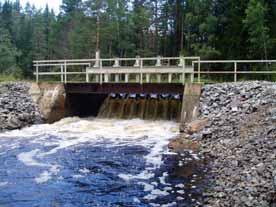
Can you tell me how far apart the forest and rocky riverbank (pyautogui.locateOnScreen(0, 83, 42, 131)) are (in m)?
14.9

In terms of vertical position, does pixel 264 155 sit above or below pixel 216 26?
below

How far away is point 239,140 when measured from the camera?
14.0m

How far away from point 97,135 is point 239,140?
6.40m

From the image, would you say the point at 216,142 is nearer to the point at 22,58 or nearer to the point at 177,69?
the point at 177,69

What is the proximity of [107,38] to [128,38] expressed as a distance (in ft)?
7.63

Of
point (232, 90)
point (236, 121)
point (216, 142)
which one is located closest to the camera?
point (216, 142)

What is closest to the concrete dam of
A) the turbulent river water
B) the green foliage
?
the turbulent river water

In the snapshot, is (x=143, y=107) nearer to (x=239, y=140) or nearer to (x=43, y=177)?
(x=239, y=140)

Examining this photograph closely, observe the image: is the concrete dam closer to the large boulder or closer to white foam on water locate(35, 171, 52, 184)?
the large boulder

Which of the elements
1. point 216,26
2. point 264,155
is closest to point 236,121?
point 264,155

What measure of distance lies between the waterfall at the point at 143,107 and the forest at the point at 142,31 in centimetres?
925

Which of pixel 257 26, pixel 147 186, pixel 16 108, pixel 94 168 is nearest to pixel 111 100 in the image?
pixel 16 108

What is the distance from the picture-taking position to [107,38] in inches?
1945

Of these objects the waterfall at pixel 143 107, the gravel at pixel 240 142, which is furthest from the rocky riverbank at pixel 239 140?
the waterfall at pixel 143 107
